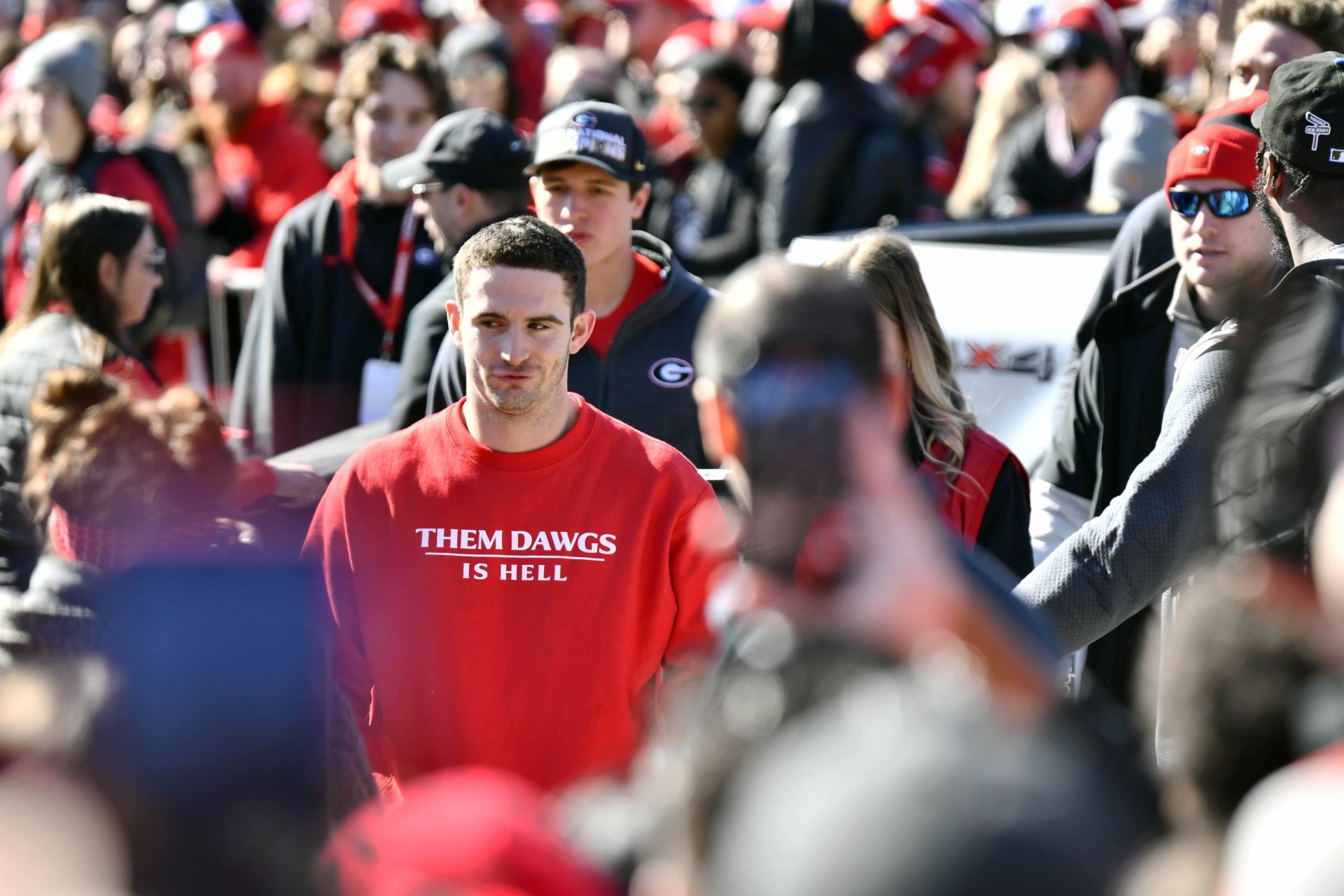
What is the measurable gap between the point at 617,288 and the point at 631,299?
0.05m

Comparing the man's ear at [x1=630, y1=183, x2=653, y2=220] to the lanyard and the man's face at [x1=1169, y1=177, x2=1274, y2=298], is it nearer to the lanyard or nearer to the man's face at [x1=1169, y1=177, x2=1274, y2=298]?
the lanyard

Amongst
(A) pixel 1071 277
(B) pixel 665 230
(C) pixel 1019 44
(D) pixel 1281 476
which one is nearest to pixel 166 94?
(B) pixel 665 230

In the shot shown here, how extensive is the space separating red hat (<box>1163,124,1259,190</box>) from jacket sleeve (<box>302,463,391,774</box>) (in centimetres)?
228

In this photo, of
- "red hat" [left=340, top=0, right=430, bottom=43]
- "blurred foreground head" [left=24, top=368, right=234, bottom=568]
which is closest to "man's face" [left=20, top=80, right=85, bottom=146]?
"red hat" [left=340, top=0, right=430, bottom=43]

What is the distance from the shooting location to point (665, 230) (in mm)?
8945

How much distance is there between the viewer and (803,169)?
791 centimetres

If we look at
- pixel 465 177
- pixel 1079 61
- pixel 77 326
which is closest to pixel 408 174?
pixel 465 177

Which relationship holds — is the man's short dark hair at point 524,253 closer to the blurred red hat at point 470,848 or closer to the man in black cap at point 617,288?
the man in black cap at point 617,288

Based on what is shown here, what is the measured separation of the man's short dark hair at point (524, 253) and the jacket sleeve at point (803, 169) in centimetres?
397

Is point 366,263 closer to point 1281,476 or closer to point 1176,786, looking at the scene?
point 1281,476

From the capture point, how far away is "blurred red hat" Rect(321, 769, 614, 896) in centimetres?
160

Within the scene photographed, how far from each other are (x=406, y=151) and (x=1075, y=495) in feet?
10.6

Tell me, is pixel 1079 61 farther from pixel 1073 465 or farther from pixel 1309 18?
pixel 1073 465

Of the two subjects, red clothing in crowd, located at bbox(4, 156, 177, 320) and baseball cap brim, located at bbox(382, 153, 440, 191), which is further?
red clothing in crowd, located at bbox(4, 156, 177, 320)
